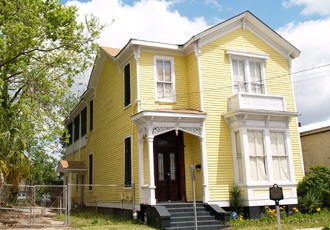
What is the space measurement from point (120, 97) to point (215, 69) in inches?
202

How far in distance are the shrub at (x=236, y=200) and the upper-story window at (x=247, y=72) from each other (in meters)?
4.84

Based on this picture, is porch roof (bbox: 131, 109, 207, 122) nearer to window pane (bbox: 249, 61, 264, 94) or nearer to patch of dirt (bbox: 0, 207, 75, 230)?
window pane (bbox: 249, 61, 264, 94)

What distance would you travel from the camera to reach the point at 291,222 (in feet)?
49.7

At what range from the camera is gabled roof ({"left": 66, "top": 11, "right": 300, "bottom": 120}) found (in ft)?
56.3

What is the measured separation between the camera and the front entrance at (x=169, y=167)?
55.0 ft

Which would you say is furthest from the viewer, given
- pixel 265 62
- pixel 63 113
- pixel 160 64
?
pixel 63 113

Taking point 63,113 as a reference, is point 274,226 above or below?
below

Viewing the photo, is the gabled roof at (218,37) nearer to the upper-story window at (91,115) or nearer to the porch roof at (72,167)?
the upper-story window at (91,115)

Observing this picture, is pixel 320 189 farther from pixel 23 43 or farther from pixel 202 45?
pixel 23 43

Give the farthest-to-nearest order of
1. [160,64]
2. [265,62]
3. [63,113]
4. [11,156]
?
[63,113] → [265,62] → [160,64] → [11,156]

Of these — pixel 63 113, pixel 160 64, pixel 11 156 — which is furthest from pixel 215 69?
pixel 11 156

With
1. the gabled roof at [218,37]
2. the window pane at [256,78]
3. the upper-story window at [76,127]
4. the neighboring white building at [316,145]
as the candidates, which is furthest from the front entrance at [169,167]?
the upper-story window at [76,127]

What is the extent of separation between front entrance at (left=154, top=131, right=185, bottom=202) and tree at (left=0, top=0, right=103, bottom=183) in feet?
17.1

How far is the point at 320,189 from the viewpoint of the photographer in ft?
55.8
